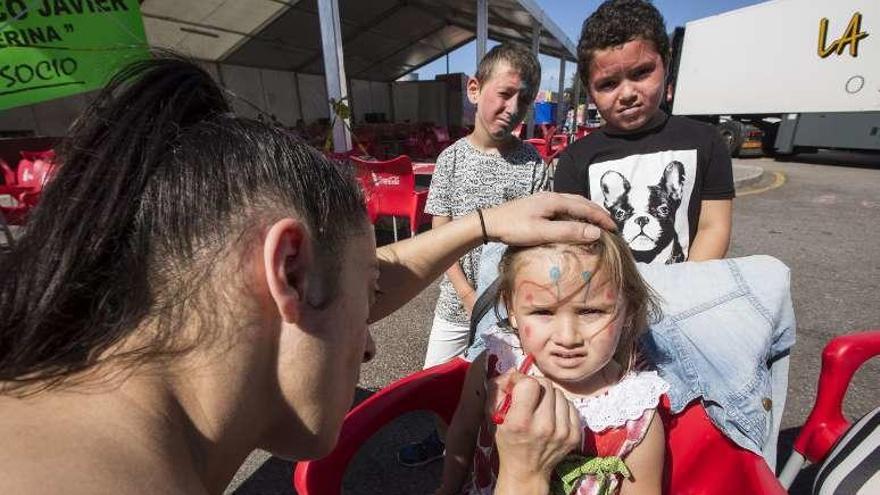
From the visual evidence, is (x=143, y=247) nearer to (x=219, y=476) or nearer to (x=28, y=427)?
(x=28, y=427)

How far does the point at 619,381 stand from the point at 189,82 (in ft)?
3.97

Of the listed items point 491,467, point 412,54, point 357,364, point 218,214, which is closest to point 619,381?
point 491,467

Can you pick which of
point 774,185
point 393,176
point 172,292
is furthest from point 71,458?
point 774,185

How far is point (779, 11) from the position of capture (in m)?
10.4

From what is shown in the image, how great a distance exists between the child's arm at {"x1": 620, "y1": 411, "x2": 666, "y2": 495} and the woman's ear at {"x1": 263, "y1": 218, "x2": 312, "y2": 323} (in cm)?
94

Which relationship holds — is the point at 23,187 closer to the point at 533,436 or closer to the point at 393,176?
the point at 393,176

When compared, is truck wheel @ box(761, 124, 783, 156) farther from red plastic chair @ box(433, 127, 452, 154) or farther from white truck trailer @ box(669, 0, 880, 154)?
red plastic chair @ box(433, 127, 452, 154)

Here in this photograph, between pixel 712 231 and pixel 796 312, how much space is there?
2319 millimetres

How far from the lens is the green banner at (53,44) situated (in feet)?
8.74

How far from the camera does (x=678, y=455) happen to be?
1182 millimetres

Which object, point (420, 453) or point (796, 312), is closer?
point (420, 453)

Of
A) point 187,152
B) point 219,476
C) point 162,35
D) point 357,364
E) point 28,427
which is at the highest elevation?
point 162,35

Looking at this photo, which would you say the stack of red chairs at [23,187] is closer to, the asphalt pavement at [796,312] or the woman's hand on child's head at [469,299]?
the asphalt pavement at [796,312]

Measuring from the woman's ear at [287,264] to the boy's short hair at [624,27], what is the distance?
1.56 metres
